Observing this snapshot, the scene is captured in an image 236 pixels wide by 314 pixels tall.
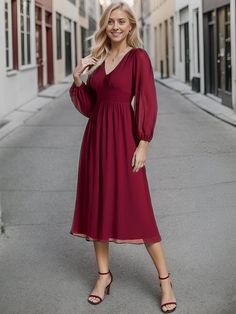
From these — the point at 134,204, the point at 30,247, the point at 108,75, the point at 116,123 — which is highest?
the point at 108,75

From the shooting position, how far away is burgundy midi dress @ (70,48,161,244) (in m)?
3.78

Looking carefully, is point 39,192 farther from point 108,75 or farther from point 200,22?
point 200,22


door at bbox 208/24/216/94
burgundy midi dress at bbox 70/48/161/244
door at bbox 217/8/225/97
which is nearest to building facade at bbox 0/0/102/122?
door at bbox 208/24/216/94

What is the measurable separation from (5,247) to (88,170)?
1633mm

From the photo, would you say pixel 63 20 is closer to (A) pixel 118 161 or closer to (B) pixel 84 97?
(B) pixel 84 97

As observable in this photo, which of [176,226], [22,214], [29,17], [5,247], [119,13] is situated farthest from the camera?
[29,17]

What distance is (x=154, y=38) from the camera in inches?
1613

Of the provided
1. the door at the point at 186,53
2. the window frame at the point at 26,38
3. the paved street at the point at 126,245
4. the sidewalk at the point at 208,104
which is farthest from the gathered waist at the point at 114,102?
the door at the point at 186,53

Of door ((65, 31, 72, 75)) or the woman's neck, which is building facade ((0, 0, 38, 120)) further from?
door ((65, 31, 72, 75))

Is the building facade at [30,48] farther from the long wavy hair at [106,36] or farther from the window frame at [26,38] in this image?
the long wavy hair at [106,36]

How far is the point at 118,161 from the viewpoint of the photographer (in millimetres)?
3809

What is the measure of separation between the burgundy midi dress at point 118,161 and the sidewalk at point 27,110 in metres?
8.42

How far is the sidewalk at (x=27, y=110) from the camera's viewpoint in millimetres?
13488

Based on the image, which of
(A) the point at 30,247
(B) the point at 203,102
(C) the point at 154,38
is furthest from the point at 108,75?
(C) the point at 154,38
